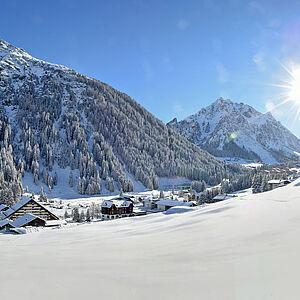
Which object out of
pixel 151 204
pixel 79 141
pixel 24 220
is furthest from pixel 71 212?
pixel 79 141

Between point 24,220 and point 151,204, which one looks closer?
point 24,220

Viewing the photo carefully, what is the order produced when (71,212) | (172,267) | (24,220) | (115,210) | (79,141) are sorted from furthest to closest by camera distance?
(79,141)
(71,212)
(115,210)
(24,220)
(172,267)

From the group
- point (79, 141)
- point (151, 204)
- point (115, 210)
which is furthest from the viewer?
point (79, 141)

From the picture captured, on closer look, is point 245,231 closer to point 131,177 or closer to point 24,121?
point 131,177

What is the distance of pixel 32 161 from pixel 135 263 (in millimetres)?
142483

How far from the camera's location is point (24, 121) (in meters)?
160

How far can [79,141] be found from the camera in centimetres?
15925

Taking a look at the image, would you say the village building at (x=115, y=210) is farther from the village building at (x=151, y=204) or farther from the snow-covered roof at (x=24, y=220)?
the snow-covered roof at (x=24, y=220)

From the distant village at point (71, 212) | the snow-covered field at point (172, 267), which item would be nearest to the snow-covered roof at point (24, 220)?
the distant village at point (71, 212)

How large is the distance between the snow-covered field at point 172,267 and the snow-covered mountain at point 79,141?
386ft

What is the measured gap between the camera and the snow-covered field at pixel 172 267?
16.6 feet

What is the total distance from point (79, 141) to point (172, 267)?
156976 mm

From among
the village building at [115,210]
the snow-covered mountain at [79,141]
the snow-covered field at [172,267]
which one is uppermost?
the snow-covered mountain at [79,141]

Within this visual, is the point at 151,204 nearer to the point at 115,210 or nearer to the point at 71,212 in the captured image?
the point at 115,210
